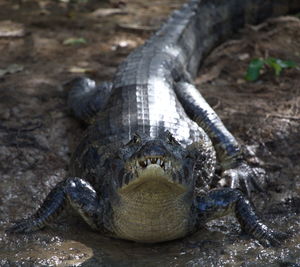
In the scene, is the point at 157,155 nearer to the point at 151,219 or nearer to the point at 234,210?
the point at 151,219

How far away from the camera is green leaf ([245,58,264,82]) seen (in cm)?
655

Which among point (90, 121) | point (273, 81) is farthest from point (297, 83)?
point (90, 121)

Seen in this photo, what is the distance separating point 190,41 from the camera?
6996 millimetres

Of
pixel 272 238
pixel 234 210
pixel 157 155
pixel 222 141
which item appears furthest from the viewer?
pixel 222 141

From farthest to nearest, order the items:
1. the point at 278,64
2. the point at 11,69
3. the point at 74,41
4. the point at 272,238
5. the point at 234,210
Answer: the point at 74,41, the point at 11,69, the point at 278,64, the point at 234,210, the point at 272,238

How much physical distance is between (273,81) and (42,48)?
2.66 m

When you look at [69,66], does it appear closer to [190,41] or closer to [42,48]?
[42,48]

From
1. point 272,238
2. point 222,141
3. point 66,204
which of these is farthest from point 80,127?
point 272,238

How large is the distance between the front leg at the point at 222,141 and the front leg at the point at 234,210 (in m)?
0.67

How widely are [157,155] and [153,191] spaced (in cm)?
38

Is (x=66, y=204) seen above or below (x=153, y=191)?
below

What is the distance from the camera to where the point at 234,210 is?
4.54m

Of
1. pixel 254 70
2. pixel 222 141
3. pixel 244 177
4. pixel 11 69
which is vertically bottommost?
pixel 244 177

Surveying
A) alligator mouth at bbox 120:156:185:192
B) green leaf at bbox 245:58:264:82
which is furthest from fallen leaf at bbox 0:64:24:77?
alligator mouth at bbox 120:156:185:192
